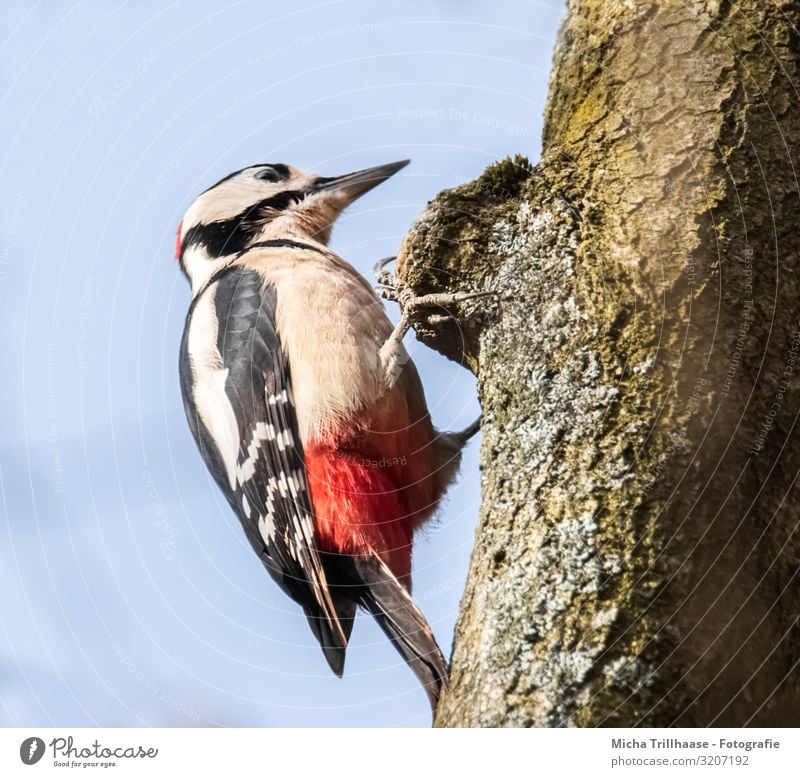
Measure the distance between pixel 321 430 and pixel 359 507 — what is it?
0.26m

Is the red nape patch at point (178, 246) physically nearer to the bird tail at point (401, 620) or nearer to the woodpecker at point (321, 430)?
the woodpecker at point (321, 430)

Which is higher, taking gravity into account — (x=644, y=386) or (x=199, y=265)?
(x=199, y=265)

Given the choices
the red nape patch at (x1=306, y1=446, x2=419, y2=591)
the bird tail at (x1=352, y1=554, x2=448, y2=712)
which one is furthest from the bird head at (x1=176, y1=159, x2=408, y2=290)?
the bird tail at (x1=352, y1=554, x2=448, y2=712)

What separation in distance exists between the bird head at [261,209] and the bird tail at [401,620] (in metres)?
1.22

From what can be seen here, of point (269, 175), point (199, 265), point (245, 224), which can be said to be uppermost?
point (269, 175)

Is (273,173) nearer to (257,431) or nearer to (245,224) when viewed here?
(245,224)

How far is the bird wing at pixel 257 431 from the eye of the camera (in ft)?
8.55

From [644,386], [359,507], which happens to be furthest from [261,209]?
[644,386]

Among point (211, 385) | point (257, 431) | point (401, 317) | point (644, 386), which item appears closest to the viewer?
point (644, 386)

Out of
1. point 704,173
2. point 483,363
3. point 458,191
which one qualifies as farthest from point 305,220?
point 704,173

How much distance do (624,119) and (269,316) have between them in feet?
4.67

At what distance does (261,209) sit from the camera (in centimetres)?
321

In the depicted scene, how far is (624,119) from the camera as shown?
65.6 inches

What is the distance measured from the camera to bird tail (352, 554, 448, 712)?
2043mm
